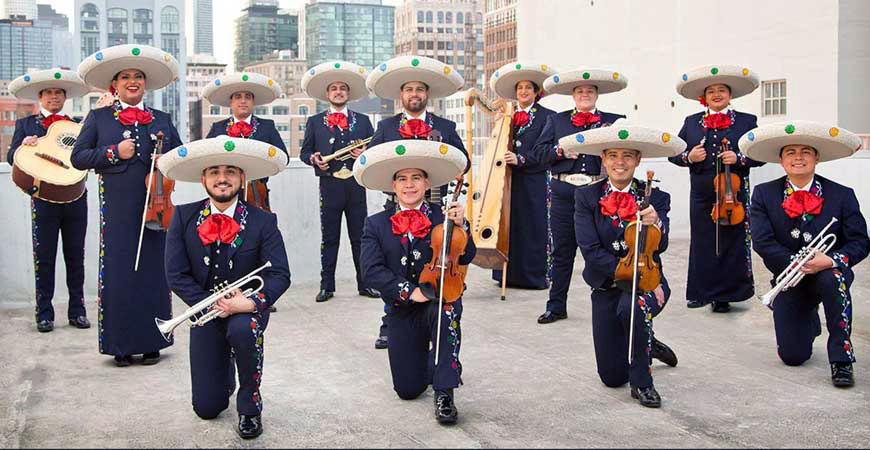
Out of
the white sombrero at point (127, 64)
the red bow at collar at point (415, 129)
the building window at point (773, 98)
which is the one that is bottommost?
the red bow at collar at point (415, 129)

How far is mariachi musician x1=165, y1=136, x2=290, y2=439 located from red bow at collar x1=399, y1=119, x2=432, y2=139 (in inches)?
75.2

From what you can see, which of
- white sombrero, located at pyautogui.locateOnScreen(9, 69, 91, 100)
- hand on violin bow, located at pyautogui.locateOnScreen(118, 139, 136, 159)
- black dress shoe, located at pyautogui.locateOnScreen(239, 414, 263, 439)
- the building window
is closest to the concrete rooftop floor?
black dress shoe, located at pyautogui.locateOnScreen(239, 414, 263, 439)

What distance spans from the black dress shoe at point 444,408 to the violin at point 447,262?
44 cm

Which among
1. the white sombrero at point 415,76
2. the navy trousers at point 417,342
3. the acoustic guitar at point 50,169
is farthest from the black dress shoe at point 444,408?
the acoustic guitar at point 50,169

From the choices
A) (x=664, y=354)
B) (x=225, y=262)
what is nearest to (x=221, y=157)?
(x=225, y=262)

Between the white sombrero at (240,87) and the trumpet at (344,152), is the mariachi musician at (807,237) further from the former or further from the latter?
the white sombrero at (240,87)

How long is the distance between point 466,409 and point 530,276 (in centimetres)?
374

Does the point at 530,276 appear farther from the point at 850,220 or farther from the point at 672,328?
the point at 850,220

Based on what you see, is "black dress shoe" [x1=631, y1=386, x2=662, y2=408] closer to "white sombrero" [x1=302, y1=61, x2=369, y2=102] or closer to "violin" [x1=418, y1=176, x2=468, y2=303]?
"violin" [x1=418, y1=176, x2=468, y2=303]

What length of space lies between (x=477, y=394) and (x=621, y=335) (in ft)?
2.60

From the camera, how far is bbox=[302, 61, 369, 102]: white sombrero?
8.21 meters

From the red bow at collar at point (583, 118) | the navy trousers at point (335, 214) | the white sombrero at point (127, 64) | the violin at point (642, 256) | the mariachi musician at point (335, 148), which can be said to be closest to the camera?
the violin at point (642, 256)

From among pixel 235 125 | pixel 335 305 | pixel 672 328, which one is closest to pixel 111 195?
pixel 235 125

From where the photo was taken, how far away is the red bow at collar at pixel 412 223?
199 inches
